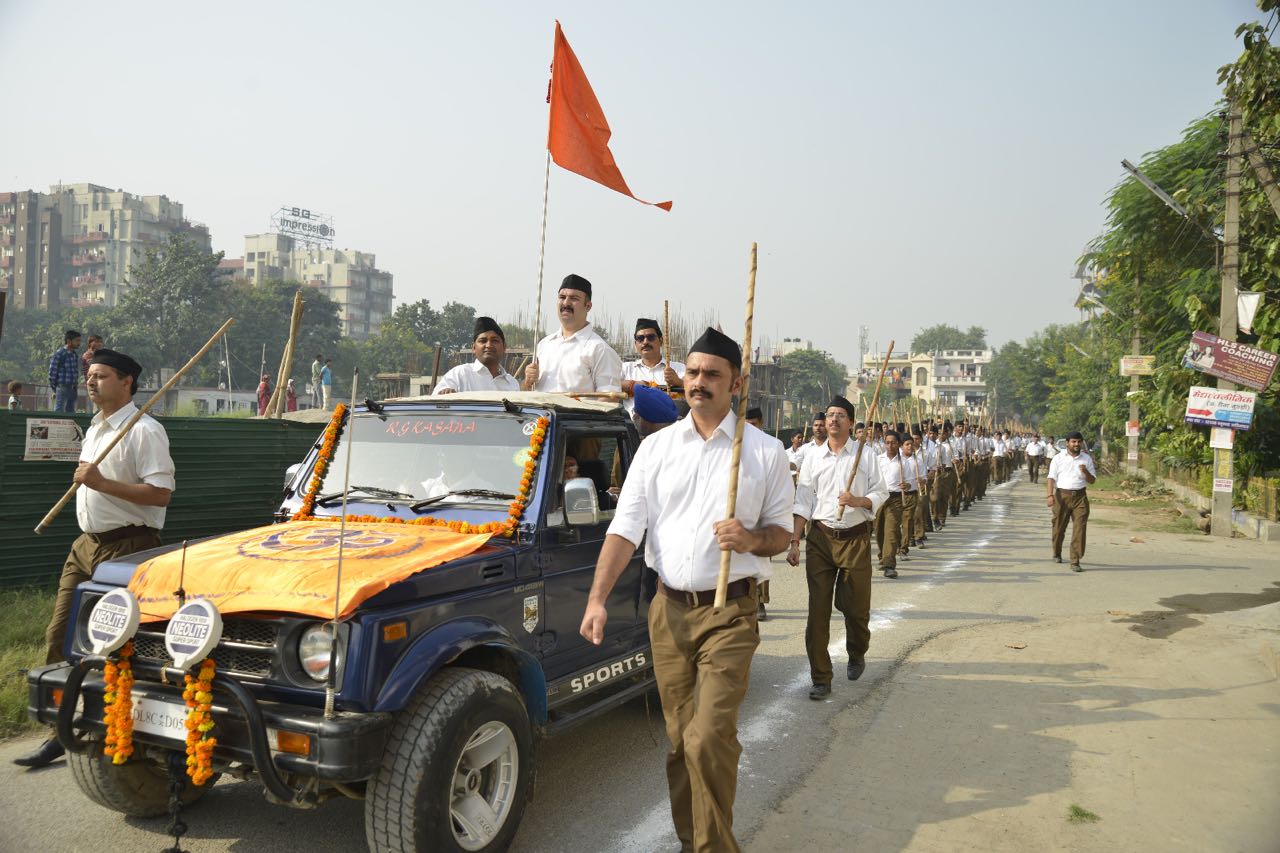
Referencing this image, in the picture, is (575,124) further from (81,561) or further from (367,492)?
(81,561)

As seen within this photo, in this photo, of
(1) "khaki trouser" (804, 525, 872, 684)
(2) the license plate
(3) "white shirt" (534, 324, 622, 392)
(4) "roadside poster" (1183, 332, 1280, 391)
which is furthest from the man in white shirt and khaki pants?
(2) the license plate

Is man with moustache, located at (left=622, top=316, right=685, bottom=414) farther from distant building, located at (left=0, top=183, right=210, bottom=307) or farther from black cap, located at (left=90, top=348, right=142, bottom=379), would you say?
distant building, located at (left=0, top=183, right=210, bottom=307)

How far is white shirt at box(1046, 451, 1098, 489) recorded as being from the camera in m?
14.2

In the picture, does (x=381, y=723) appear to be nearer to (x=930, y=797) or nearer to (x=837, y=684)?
(x=930, y=797)

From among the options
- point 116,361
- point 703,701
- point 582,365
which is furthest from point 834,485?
point 116,361

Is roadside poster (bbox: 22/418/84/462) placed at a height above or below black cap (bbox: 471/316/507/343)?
below

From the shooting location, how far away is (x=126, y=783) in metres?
4.16

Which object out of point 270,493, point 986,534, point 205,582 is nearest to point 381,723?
point 205,582

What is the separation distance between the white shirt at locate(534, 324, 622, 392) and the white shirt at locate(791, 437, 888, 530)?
1660 mm

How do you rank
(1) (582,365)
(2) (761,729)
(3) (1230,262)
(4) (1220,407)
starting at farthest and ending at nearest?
(3) (1230,262) → (4) (1220,407) → (1) (582,365) → (2) (761,729)

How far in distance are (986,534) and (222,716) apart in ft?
59.2

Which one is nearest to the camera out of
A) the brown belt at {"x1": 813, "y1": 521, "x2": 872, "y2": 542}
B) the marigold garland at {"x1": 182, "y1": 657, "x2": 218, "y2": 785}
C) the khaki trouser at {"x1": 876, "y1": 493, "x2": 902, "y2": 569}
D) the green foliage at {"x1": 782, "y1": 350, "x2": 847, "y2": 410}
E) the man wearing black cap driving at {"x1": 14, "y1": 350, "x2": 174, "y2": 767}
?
the marigold garland at {"x1": 182, "y1": 657, "x2": 218, "y2": 785}

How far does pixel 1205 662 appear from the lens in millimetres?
8078

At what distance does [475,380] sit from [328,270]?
453 feet
